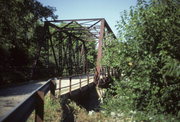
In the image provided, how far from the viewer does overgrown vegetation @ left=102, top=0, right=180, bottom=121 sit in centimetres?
536

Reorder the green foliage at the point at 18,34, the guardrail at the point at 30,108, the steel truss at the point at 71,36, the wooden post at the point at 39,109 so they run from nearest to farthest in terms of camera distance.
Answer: the guardrail at the point at 30,108 < the wooden post at the point at 39,109 < the green foliage at the point at 18,34 < the steel truss at the point at 71,36

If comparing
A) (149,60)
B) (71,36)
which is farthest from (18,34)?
(149,60)

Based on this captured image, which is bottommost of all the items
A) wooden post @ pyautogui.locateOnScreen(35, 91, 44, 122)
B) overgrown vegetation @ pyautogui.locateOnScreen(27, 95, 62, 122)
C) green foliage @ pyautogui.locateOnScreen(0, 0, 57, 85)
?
overgrown vegetation @ pyautogui.locateOnScreen(27, 95, 62, 122)

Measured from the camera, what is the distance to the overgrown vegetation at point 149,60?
5363 millimetres

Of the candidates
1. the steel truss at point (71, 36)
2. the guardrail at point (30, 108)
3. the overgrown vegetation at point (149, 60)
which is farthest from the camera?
the steel truss at point (71, 36)

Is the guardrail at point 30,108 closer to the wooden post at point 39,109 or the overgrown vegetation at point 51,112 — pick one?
the wooden post at point 39,109

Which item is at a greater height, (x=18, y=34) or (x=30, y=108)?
(x=18, y=34)

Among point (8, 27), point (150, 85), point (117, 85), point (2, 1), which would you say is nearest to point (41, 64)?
point (8, 27)

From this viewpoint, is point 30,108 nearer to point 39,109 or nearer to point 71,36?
point 39,109

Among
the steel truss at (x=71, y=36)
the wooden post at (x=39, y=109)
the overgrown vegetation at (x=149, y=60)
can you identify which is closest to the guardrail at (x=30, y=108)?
the wooden post at (x=39, y=109)

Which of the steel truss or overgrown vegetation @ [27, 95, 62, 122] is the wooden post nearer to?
overgrown vegetation @ [27, 95, 62, 122]

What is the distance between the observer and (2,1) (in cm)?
969

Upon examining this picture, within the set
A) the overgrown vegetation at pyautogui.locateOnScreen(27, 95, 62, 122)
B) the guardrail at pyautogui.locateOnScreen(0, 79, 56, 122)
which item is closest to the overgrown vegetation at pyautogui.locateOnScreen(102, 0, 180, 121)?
the overgrown vegetation at pyautogui.locateOnScreen(27, 95, 62, 122)

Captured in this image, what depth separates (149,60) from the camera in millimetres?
5434
